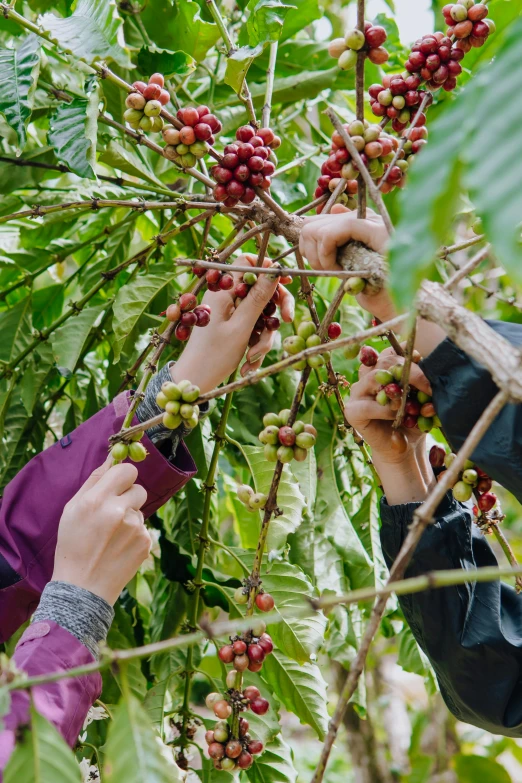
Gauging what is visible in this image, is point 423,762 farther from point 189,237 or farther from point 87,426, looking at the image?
point 189,237

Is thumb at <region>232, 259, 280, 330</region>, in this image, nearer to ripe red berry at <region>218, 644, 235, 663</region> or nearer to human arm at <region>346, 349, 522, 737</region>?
human arm at <region>346, 349, 522, 737</region>

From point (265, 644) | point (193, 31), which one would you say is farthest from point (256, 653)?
point (193, 31)

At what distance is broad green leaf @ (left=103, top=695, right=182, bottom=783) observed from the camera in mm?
521

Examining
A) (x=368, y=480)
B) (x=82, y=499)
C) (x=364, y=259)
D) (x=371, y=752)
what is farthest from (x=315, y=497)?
(x=371, y=752)

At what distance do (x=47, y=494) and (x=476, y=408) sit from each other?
0.79m

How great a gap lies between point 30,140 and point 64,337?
0.58m

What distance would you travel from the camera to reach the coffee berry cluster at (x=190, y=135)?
0.98 meters

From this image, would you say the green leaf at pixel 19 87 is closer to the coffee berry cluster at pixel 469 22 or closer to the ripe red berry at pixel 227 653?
the coffee berry cluster at pixel 469 22

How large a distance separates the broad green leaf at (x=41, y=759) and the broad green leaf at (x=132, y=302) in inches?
32.6

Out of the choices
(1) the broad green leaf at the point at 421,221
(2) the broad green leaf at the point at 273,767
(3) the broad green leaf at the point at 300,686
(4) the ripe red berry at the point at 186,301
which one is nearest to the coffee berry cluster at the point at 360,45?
(4) the ripe red berry at the point at 186,301

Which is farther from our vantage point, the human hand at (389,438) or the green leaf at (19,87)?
the green leaf at (19,87)

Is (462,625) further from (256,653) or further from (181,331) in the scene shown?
(181,331)

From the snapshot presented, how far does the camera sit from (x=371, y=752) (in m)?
A: 3.33

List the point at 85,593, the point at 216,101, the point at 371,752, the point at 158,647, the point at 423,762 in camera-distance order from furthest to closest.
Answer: the point at 371,752 → the point at 423,762 → the point at 216,101 → the point at 85,593 → the point at 158,647
